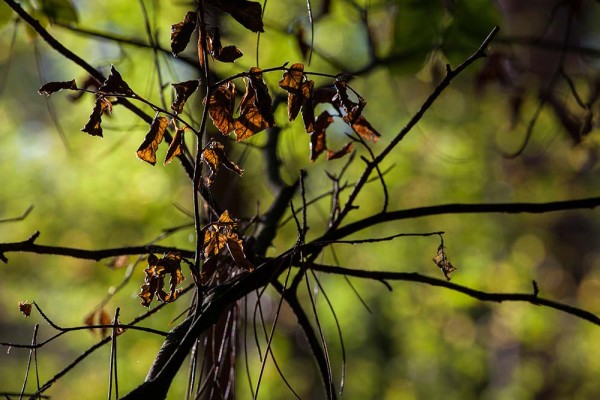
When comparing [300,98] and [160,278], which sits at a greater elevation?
[300,98]

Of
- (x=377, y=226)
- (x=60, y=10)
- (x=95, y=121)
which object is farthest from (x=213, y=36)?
(x=377, y=226)

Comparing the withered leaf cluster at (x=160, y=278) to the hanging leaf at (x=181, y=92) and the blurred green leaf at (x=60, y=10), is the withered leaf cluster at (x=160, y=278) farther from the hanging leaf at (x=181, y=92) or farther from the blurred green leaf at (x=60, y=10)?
the blurred green leaf at (x=60, y=10)

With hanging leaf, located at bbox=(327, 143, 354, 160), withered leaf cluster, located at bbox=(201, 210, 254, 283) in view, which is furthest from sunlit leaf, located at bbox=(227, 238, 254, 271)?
hanging leaf, located at bbox=(327, 143, 354, 160)

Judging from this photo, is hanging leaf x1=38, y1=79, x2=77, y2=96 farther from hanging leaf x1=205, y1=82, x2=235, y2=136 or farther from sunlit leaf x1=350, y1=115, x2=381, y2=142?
sunlit leaf x1=350, y1=115, x2=381, y2=142

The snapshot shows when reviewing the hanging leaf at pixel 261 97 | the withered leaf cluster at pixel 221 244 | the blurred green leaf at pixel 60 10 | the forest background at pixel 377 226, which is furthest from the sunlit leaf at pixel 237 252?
the forest background at pixel 377 226

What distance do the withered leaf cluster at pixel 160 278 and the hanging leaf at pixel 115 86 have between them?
0.52ft

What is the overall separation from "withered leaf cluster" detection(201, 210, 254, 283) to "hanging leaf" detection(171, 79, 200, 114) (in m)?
0.10

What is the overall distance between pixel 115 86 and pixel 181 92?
5 centimetres

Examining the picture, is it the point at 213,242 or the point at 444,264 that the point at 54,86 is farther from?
the point at 444,264

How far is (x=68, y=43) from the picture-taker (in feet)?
12.9

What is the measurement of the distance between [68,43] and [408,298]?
409cm

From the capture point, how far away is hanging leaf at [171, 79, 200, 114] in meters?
0.49

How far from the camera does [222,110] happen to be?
53cm

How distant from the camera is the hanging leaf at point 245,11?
18.6 inches
